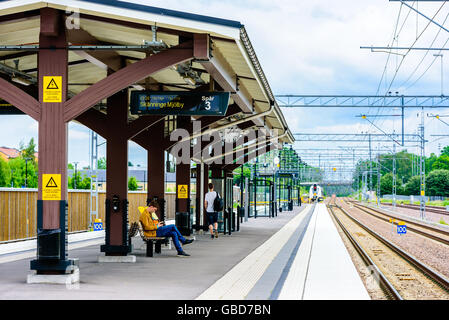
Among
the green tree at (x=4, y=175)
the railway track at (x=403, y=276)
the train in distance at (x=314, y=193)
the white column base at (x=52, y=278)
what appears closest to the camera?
the white column base at (x=52, y=278)

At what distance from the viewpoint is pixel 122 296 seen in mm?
8109

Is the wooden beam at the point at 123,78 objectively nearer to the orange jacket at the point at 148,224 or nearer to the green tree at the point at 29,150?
the orange jacket at the point at 148,224

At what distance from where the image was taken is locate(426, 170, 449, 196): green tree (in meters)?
69.9

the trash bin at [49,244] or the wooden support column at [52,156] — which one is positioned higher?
the wooden support column at [52,156]

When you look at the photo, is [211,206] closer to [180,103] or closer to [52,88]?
[180,103]

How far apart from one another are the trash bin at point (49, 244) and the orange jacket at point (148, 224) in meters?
3.77

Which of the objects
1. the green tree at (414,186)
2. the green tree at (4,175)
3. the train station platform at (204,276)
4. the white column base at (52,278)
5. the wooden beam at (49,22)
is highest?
the wooden beam at (49,22)

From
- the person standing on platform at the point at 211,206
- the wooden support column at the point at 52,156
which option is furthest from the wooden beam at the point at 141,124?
the person standing on platform at the point at 211,206

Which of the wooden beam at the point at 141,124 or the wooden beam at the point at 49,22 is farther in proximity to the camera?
the wooden beam at the point at 141,124

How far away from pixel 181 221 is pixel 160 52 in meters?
8.11

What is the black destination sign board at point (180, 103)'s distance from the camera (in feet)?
37.0

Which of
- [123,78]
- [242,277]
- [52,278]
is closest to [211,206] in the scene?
[242,277]
